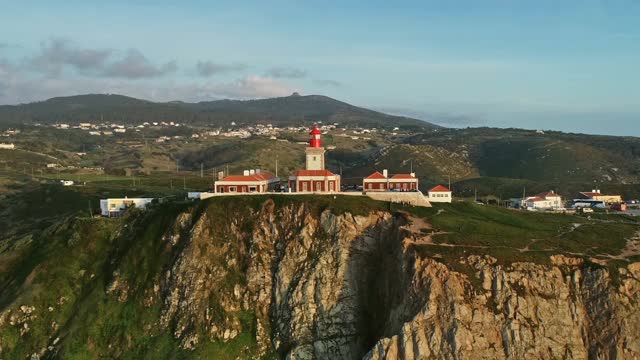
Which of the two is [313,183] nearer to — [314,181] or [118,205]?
[314,181]

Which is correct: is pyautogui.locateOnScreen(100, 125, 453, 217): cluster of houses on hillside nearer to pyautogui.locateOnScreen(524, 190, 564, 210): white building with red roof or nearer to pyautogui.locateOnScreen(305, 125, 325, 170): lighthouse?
pyautogui.locateOnScreen(305, 125, 325, 170): lighthouse

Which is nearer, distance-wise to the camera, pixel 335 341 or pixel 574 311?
pixel 574 311

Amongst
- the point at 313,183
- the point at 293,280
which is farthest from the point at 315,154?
the point at 293,280

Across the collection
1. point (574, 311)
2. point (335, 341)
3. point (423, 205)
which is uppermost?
point (423, 205)

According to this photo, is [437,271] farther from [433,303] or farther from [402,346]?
[402,346]

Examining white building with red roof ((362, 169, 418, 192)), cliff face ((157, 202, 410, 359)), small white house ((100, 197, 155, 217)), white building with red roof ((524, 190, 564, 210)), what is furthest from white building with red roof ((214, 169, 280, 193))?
white building with red roof ((524, 190, 564, 210))

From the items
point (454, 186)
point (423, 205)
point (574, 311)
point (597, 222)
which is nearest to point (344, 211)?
point (423, 205)

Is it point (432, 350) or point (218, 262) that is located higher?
point (218, 262)
